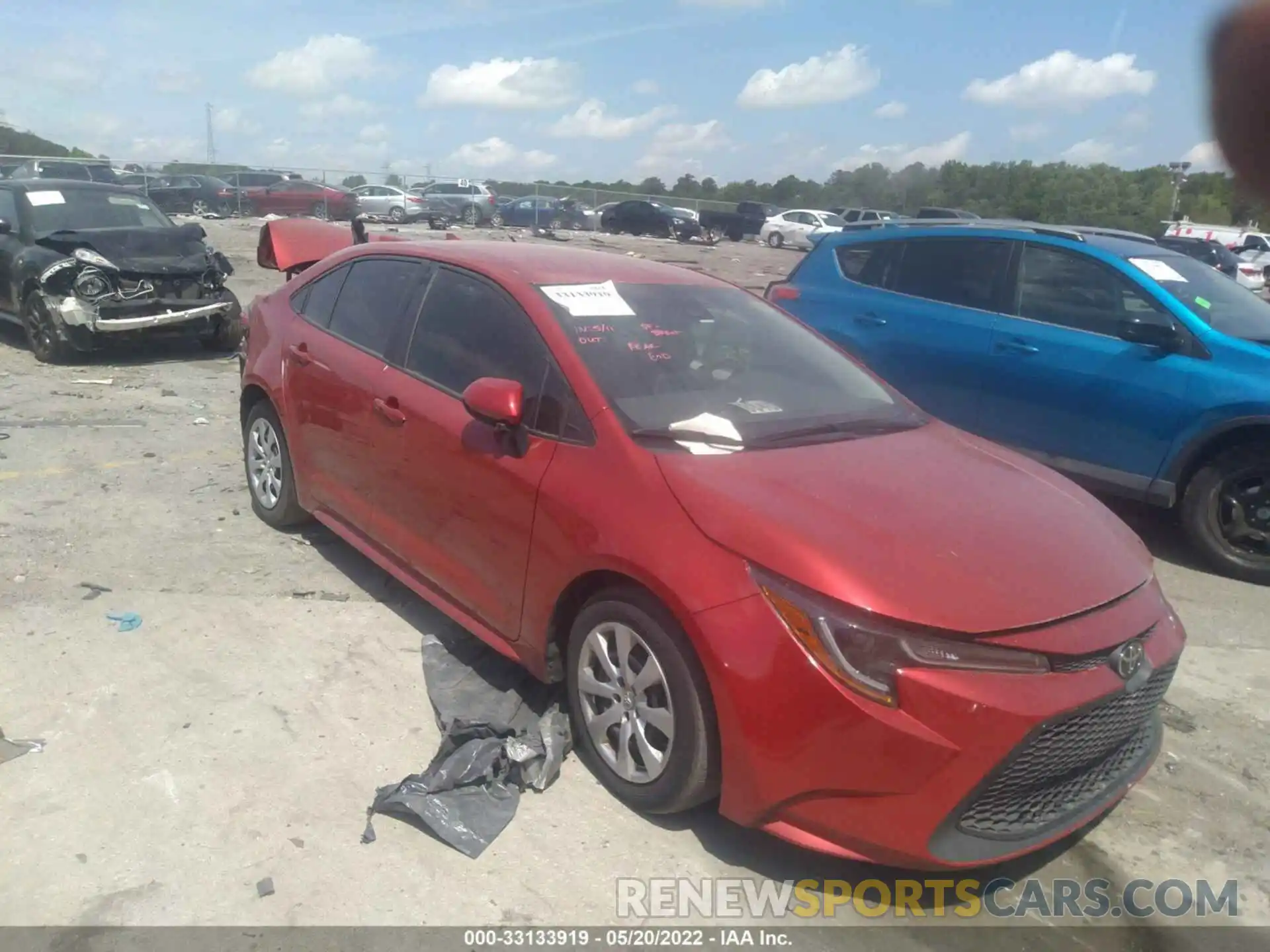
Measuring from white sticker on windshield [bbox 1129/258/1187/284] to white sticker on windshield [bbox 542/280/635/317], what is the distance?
379 cm

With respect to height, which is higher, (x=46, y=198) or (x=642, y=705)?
(x=46, y=198)

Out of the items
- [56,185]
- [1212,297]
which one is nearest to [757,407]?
[1212,297]

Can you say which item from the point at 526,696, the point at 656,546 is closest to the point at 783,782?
the point at 656,546

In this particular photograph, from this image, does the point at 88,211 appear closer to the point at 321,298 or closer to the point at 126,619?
the point at 321,298

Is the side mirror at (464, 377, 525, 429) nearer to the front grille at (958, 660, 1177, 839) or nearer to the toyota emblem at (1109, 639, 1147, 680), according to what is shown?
the front grille at (958, 660, 1177, 839)

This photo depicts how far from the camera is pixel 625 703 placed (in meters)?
3.14

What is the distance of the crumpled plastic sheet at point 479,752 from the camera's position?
309cm

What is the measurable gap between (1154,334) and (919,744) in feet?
13.6

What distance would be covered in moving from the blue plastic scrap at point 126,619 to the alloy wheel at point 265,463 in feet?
3.50

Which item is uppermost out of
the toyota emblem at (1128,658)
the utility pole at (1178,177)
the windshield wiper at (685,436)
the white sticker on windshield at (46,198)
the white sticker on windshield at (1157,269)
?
the utility pole at (1178,177)

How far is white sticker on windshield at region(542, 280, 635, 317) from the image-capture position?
3.82 m

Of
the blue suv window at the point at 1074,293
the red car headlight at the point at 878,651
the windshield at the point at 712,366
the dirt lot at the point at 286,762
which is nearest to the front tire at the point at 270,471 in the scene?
the dirt lot at the point at 286,762

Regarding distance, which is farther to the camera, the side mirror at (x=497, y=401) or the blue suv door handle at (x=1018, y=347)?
the blue suv door handle at (x=1018, y=347)

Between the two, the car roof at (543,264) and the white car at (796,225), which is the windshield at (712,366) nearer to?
the car roof at (543,264)
